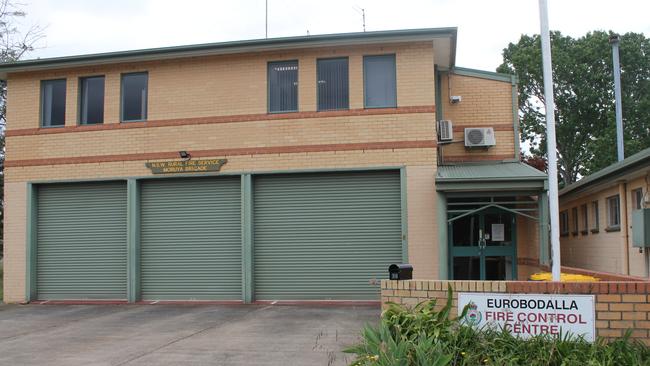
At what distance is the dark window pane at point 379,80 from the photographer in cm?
1580

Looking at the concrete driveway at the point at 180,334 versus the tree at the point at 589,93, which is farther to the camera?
the tree at the point at 589,93

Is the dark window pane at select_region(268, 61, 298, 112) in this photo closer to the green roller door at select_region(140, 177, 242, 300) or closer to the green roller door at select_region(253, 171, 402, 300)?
the green roller door at select_region(253, 171, 402, 300)

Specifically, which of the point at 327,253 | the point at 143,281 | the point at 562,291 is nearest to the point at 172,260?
the point at 143,281

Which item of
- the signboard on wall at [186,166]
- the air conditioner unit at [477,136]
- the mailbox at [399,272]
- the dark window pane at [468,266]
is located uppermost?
the air conditioner unit at [477,136]

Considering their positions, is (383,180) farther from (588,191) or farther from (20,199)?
(20,199)

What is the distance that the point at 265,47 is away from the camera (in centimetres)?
1589

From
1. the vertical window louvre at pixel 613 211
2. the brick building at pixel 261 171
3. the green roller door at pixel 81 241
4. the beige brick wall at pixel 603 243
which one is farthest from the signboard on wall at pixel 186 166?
the vertical window louvre at pixel 613 211

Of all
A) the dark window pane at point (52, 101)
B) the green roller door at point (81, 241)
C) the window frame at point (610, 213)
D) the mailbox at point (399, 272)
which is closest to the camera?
the mailbox at point (399, 272)

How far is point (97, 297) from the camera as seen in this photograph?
16.9 metres

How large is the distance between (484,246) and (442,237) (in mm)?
1810

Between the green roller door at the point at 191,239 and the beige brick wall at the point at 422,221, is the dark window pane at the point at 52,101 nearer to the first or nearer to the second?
the green roller door at the point at 191,239

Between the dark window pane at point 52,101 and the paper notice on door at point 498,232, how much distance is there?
11693 mm

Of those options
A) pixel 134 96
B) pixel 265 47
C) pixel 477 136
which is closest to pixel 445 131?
pixel 477 136

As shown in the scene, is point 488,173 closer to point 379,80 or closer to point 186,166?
point 379,80
